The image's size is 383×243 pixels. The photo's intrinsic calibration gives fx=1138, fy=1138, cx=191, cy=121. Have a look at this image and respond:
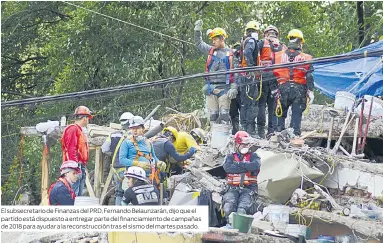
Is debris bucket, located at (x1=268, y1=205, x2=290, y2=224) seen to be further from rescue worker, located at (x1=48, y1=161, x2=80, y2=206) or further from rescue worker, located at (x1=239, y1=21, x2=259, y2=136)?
rescue worker, located at (x1=48, y1=161, x2=80, y2=206)

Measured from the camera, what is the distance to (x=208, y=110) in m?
20.3

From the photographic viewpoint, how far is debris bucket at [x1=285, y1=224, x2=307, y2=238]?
16531 mm

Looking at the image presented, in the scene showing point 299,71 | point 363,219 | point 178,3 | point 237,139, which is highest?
point 178,3

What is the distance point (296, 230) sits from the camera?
54.4 ft

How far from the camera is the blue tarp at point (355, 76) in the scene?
2184 cm

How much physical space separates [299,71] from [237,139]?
2689 millimetres

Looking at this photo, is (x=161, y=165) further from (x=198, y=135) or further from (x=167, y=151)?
(x=198, y=135)

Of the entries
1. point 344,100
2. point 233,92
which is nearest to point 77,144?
point 233,92

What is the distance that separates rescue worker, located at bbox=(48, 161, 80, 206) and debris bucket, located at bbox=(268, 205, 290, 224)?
3.00 m

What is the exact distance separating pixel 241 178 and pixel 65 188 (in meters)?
2.66

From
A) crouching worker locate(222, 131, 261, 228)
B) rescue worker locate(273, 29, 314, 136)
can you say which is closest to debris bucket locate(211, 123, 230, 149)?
rescue worker locate(273, 29, 314, 136)

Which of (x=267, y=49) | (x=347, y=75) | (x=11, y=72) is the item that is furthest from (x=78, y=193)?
(x=11, y=72)

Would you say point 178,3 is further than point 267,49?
Yes

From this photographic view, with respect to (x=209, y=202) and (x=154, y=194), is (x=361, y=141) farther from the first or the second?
(x=154, y=194)
